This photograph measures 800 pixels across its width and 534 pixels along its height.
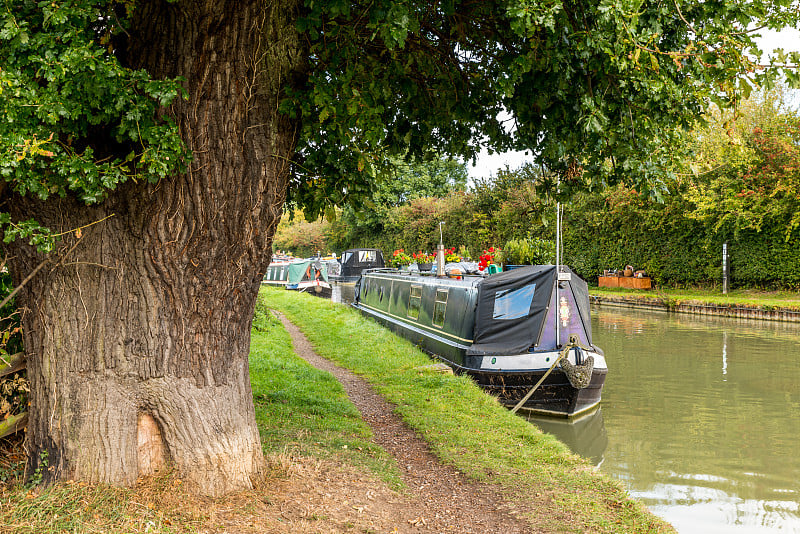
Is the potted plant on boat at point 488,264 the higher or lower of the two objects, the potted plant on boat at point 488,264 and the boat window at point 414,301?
the higher

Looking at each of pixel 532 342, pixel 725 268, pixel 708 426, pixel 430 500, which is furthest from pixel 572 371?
pixel 725 268

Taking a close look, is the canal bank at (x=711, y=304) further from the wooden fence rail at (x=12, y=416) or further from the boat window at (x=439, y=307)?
the wooden fence rail at (x=12, y=416)

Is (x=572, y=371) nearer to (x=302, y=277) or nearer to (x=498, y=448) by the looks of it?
(x=498, y=448)

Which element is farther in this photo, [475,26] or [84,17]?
[475,26]

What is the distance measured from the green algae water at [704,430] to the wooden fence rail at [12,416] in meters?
5.22

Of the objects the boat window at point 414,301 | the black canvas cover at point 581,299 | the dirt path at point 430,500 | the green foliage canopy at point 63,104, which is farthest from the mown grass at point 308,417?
the black canvas cover at point 581,299

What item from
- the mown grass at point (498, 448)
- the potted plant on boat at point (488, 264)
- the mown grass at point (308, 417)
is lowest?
the mown grass at point (498, 448)

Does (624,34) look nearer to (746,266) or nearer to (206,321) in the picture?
(206,321)

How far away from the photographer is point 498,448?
18.6ft

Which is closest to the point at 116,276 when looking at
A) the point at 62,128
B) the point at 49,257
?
the point at 49,257

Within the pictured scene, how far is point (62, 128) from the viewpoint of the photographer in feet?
9.39

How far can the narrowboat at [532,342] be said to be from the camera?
848cm

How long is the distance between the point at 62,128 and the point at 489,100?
297 centimetres

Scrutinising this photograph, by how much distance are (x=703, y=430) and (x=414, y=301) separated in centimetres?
608
